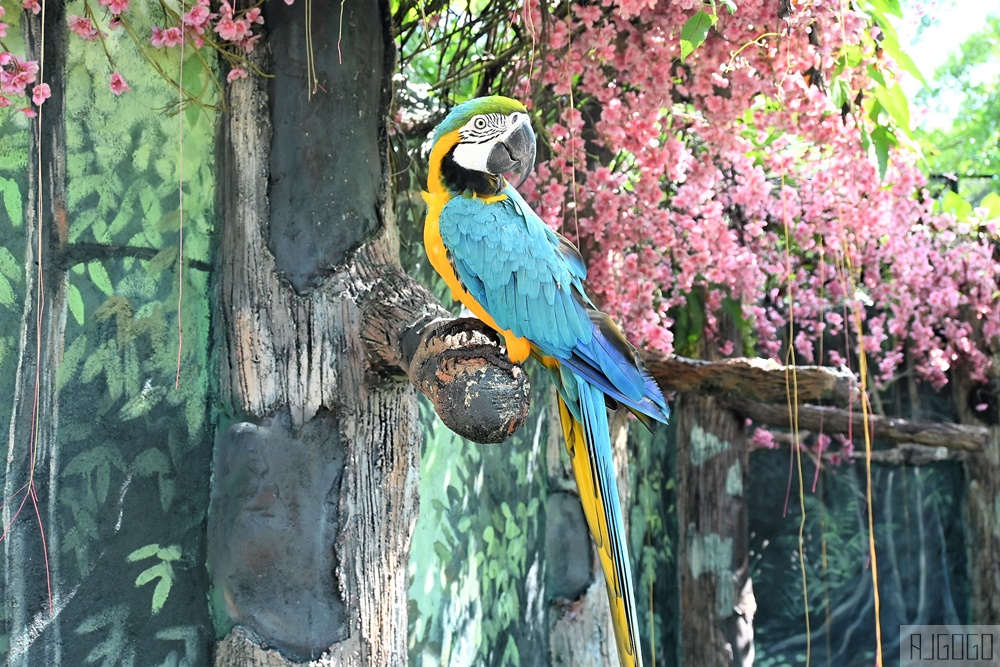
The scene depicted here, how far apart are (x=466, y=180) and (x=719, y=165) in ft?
5.76

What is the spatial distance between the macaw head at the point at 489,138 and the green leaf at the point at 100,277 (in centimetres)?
64

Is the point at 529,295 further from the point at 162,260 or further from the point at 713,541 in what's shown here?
the point at 713,541

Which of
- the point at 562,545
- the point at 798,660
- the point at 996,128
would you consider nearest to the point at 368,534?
the point at 562,545

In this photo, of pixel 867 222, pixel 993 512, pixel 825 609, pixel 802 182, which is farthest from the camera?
pixel 825 609

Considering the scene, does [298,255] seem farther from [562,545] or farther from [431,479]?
[562,545]

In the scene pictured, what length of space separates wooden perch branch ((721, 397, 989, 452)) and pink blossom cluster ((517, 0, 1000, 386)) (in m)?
0.30

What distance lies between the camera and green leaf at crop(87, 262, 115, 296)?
1547 millimetres

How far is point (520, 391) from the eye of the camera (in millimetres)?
1419

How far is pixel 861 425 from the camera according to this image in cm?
387

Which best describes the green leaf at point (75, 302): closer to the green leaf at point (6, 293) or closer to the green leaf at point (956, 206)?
the green leaf at point (6, 293)

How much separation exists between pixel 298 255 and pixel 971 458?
4.20 meters

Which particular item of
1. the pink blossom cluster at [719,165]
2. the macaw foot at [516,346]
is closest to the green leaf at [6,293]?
the macaw foot at [516,346]

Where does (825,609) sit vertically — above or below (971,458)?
below

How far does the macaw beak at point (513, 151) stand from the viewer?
5.15ft
